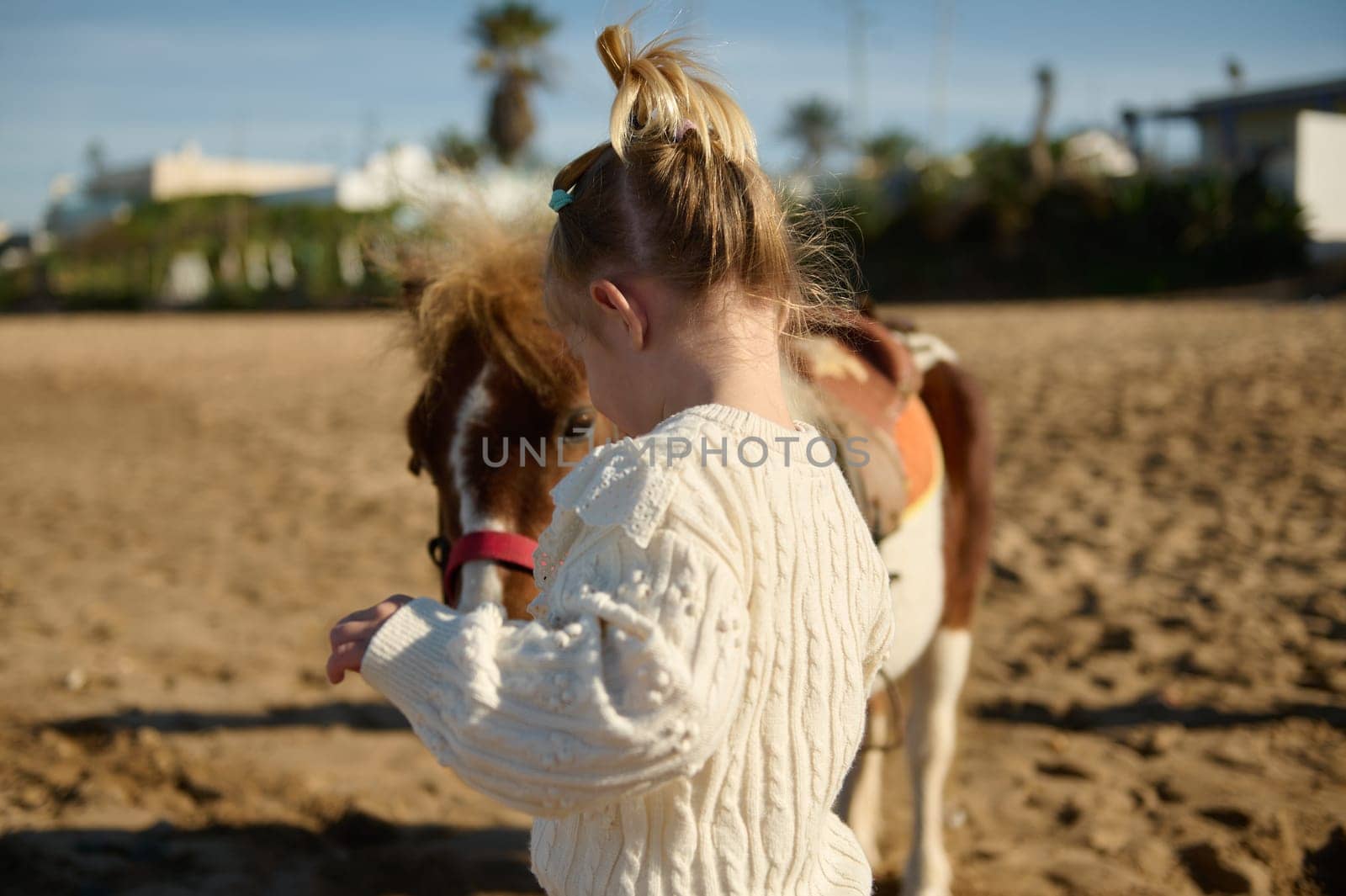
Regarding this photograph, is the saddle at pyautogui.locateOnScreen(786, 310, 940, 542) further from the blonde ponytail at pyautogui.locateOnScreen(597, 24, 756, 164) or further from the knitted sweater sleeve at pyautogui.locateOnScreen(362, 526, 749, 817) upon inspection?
the knitted sweater sleeve at pyautogui.locateOnScreen(362, 526, 749, 817)

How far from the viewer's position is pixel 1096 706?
3768mm

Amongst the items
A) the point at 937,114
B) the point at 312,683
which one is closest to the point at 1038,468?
the point at 312,683

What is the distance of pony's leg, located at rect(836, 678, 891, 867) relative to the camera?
9.29 ft

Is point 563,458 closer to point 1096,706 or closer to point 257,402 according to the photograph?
point 1096,706

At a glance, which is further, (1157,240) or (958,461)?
(1157,240)

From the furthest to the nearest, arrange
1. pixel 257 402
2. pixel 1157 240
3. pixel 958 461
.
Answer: pixel 1157 240 → pixel 257 402 → pixel 958 461

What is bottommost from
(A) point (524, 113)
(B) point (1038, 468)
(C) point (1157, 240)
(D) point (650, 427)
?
(B) point (1038, 468)

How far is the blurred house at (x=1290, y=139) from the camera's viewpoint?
2097cm

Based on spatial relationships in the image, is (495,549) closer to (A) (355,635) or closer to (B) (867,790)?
(A) (355,635)

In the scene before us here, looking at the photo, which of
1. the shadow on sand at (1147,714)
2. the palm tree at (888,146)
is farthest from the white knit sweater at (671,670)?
the palm tree at (888,146)

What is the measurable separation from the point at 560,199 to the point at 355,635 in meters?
0.57

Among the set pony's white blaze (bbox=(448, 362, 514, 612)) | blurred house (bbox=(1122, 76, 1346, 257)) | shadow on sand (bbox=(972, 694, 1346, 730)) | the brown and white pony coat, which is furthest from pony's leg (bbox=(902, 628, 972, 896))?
blurred house (bbox=(1122, 76, 1346, 257))

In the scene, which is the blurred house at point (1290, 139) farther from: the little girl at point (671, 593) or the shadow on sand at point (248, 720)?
the little girl at point (671, 593)

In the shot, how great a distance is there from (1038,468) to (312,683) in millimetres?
4933
